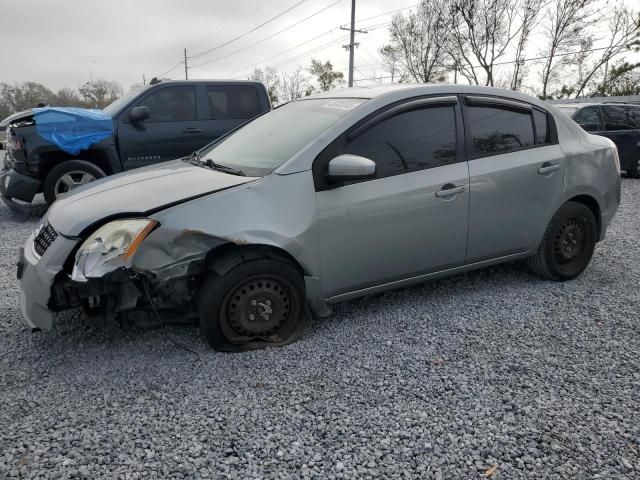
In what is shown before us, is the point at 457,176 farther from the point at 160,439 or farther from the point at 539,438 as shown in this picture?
the point at 160,439

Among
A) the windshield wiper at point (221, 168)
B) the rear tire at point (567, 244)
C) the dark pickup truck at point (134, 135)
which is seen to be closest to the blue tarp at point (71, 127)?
the dark pickup truck at point (134, 135)

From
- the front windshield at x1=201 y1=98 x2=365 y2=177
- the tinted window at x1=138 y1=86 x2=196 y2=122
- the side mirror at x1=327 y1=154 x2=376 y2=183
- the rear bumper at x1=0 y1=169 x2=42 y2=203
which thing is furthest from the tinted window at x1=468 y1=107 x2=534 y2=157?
the rear bumper at x1=0 y1=169 x2=42 y2=203

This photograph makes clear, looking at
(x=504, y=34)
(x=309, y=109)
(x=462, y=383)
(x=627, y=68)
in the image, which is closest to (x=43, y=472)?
(x=462, y=383)

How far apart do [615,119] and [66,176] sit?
1072 cm

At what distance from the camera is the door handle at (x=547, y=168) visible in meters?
3.84

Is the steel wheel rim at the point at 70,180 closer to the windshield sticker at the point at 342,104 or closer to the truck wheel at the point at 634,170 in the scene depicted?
the windshield sticker at the point at 342,104

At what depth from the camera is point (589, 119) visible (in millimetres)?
10422

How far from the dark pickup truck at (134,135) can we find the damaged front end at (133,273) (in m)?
4.46

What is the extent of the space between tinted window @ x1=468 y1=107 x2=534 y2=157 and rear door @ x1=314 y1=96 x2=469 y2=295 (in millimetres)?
162

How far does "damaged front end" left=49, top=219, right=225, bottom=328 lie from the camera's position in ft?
8.68

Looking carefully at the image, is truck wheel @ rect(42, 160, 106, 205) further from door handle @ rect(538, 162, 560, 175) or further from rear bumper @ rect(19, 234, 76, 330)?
door handle @ rect(538, 162, 560, 175)

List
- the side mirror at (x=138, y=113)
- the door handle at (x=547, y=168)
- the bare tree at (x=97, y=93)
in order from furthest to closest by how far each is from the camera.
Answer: the bare tree at (x=97, y=93)
the side mirror at (x=138, y=113)
the door handle at (x=547, y=168)

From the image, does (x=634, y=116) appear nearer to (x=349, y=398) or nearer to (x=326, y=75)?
(x=349, y=398)

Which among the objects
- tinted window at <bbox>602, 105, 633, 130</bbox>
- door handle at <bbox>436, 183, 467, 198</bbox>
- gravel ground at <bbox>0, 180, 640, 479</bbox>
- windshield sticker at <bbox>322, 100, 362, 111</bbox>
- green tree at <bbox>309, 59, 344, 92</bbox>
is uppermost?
green tree at <bbox>309, 59, 344, 92</bbox>
